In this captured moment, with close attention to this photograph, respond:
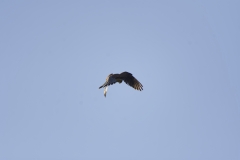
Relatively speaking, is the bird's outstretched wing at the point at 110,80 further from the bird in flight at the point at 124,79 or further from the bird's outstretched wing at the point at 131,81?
the bird's outstretched wing at the point at 131,81

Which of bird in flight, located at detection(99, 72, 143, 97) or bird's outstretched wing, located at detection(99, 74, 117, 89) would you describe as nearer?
bird's outstretched wing, located at detection(99, 74, 117, 89)

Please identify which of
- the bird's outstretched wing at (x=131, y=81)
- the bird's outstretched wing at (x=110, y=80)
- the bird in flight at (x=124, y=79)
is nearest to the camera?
the bird's outstretched wing at (x=110, y=80)

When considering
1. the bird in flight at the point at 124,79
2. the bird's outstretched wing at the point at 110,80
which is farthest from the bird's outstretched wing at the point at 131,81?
the bird's outstretched wing at the point at 110,80

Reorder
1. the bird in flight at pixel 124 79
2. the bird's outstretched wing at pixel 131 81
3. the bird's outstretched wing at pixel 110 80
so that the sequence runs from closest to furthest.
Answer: the bird's outstretched wing at pixel 110 80 → the bird in flight at pixel 124 79 → the bird's outstretched wing at pixel 131 81

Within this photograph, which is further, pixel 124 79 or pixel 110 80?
pixel 124 79

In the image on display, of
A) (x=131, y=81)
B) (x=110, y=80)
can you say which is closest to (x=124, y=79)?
(x=131, y=81)

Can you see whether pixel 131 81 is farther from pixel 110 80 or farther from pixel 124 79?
pixel 110 80

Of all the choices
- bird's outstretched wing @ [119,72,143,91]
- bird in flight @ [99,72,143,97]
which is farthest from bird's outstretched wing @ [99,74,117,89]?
bird's outstretched wing @ [119,72,143,91]

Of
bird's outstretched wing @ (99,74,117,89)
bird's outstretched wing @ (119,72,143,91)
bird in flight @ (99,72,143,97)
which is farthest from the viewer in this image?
bird's outstretched wing @ (119,72,143,91)

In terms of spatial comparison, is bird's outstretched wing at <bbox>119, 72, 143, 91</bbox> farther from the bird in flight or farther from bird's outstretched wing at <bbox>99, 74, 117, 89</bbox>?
bird's outstretched wing at <bbox>99, 74, 117, 89</bbox>

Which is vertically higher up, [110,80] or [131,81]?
[131,81]

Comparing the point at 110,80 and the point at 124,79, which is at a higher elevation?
the point at 124,79

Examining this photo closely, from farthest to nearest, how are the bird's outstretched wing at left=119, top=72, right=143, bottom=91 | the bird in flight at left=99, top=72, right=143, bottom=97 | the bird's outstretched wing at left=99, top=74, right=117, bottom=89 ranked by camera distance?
the bird's outstretched wing at left=119, top=72, right=143, bottom=91 < the bird in flight at left=99, top=72, right=143, bottom=97 < the bird's outstretched wing at left=99, top=74, right=117, bottom=89

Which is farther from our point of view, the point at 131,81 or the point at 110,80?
the point at 131,81
